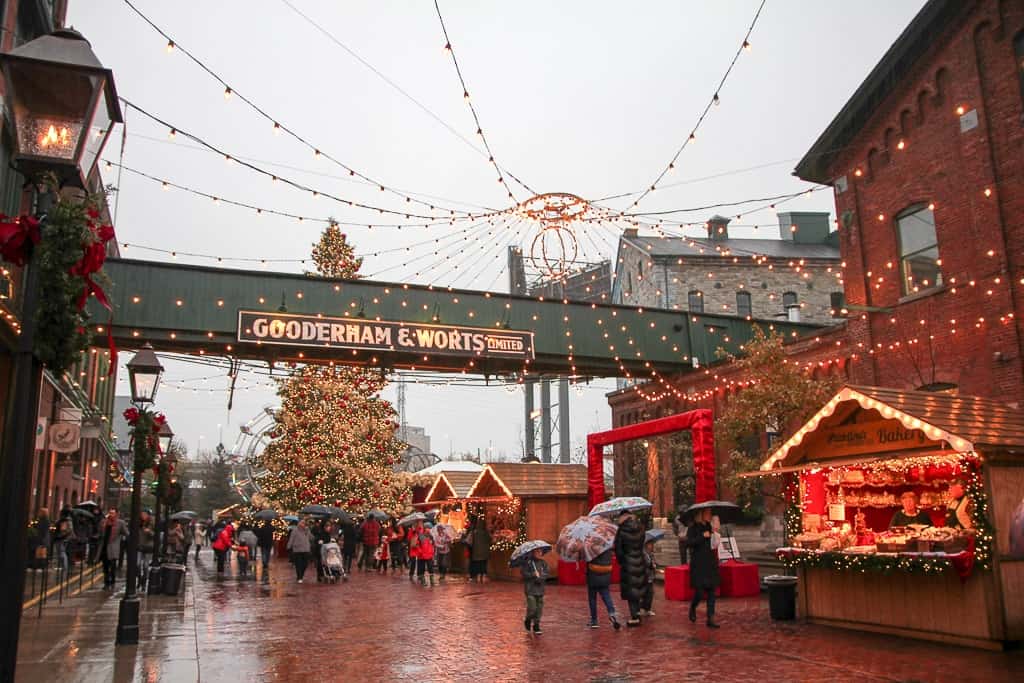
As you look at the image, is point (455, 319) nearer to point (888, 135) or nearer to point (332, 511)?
point (332, 511)

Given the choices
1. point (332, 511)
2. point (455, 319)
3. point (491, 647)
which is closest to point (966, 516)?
point (491, 647)

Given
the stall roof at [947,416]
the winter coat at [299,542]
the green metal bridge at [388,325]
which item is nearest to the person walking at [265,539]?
the winter coat at [299,542]

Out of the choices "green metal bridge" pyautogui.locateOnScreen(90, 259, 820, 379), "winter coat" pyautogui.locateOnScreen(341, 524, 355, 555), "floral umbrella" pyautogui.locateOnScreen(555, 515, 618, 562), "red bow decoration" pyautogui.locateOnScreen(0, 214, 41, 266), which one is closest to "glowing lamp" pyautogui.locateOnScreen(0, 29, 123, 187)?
"red bow decoration" pyautogui.locateOnScreen(0, 214, 41, 266)

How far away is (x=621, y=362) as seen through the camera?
2781 centimetres

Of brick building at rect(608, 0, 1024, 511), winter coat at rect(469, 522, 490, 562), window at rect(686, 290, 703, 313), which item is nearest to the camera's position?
brick building at rect(608, 0, 1024, 511)

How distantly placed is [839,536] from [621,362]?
15855 millimetres

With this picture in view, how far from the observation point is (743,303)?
43.3m

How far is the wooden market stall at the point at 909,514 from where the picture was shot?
1001cm

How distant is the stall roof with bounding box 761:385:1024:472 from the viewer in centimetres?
1010

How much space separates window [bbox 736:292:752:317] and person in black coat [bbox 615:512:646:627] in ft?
105

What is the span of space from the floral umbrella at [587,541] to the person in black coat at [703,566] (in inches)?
49.1

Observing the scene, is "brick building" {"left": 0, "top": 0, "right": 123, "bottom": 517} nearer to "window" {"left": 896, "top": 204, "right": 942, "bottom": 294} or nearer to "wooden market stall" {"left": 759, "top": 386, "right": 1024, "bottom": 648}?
"wooden market stall" {"left": 759, "top": 386, "right": 1024, "bottom": 648}

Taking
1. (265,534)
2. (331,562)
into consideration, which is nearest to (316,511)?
(331,562)

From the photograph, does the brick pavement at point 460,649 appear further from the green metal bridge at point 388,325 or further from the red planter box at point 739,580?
the green metal bridge at point 388,325
